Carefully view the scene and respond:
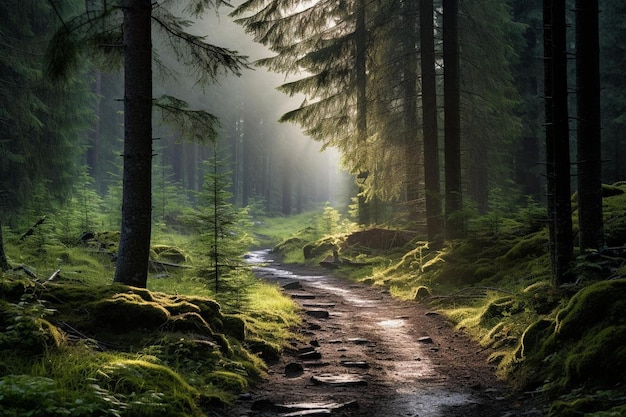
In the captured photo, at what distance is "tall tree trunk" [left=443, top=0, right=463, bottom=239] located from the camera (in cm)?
1412

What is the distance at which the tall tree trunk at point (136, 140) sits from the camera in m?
7.84

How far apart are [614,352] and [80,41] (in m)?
8.79

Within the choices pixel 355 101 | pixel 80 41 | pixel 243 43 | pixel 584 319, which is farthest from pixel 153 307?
pixel 243 43

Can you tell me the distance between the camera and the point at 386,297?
1301 centimetres

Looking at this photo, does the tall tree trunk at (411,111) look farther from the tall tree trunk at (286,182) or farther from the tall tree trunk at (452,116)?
the tall tree trunk at (286,182)

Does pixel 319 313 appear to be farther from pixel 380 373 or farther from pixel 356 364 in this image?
pixel 380 373

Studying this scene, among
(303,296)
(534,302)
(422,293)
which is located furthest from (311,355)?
(303,296)

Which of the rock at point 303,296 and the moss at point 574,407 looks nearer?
the moss at point 574,407

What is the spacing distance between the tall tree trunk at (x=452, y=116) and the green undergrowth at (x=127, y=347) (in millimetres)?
6638

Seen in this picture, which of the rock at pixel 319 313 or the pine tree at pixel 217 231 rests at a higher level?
the pine tree at pixel 217 231

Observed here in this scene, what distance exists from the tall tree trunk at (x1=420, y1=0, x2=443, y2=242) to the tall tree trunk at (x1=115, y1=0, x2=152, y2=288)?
9624 mm

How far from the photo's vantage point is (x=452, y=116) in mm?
14102

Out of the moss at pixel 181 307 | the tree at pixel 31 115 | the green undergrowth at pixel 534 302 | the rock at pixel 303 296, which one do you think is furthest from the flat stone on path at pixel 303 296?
the tree at pixel 31 115

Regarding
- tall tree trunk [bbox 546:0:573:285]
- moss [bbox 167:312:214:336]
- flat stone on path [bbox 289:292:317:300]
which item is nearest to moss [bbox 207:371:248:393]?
moss [bbox 167:312:214:336]
